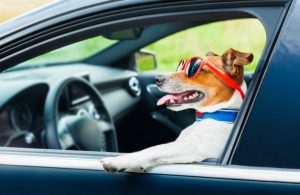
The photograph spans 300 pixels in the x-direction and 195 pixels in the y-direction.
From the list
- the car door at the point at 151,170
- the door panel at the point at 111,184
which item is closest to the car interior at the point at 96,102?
the car door at the point at 151,170

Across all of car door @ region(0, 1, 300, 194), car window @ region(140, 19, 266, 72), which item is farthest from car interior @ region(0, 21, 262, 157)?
car window @ region(140, 19, 266, 72)

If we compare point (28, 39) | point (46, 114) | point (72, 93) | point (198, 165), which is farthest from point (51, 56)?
point (198, 165)

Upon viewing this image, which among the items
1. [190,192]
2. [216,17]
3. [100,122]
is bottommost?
[190,192]

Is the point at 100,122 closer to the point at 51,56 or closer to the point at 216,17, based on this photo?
the point at 51,56

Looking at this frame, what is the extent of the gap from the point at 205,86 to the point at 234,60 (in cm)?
12

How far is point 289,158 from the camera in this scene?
6.42ft

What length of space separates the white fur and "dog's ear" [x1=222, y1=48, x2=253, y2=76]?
0.25ft

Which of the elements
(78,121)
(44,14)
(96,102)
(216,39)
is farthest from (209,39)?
(44,14)

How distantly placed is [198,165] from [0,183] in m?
0.63

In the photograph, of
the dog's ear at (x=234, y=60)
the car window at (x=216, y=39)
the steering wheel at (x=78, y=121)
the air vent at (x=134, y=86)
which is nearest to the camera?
the dog's ear at (x=234, y=60)

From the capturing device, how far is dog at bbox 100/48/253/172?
208 centimetres

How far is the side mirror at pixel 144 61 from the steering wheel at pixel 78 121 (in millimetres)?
548

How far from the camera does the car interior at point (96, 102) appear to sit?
3.44 metres

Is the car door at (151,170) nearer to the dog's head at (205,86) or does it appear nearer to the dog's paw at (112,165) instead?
the dog's paw at (112,165)
